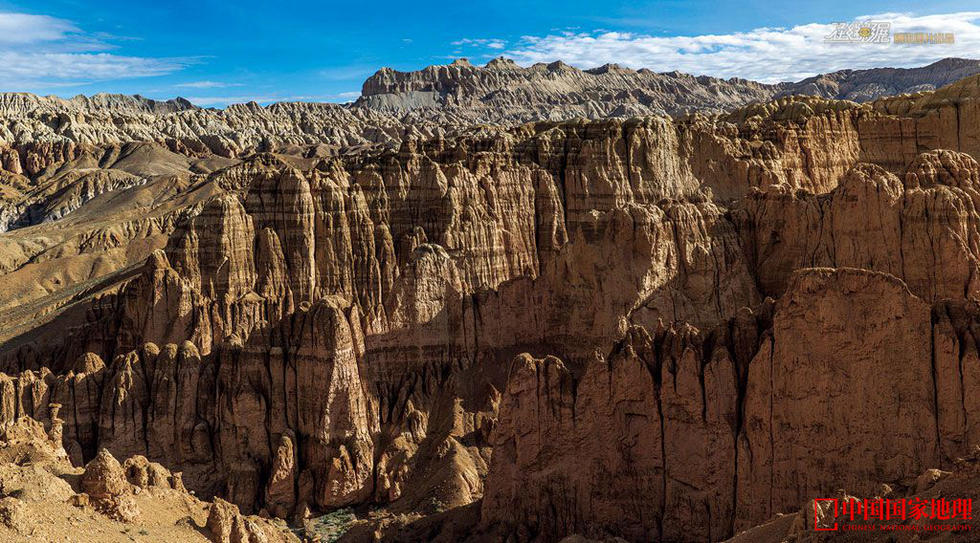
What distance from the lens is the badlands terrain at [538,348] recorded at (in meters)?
23.8

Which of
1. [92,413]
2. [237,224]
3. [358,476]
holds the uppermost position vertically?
[237,224]

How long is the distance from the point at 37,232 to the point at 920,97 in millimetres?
105647

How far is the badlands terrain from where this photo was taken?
78.2 feet

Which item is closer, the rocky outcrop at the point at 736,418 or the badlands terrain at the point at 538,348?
the rocky outcrop at the point at 736,418

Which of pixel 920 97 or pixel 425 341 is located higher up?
pixel 920 97

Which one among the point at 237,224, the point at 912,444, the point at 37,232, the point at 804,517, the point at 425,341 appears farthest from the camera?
the point at 37,232

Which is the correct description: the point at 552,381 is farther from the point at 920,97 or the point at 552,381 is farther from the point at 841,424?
the point at 920,97

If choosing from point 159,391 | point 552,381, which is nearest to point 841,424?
point 552,381

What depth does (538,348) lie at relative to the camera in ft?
137

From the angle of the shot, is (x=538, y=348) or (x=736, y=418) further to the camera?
(x=538, y=348)

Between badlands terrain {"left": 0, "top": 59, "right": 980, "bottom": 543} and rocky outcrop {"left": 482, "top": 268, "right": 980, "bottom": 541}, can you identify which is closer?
rocky outcrop {"left": 482, "top": 268, "right": 980, "bottom": 541}

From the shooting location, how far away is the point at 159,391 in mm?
38188

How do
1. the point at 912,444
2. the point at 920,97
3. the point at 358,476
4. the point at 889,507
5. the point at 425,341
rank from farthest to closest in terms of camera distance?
the point at 920,97
the point at 425,341
the point at 358,476
the point at 912,444
the point at 889,507

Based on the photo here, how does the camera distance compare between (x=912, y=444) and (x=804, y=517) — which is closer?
(x=804, y=517)
